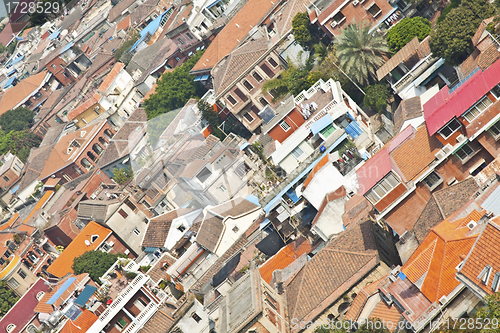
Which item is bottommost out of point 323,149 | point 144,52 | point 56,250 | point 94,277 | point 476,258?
point 476,258

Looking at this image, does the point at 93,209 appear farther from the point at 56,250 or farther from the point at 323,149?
the point at 323,149

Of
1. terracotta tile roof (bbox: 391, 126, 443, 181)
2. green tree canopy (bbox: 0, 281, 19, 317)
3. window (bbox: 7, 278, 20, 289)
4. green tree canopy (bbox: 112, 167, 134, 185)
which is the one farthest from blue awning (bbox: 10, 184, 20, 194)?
terracotta tile roof (bbox: 391, 126, 443, 181)

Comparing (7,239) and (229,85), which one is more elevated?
(7,239)

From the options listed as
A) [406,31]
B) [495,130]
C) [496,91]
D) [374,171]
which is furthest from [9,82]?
[495,130]

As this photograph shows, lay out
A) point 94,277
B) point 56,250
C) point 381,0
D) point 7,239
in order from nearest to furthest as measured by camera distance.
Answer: point 381,0, point 94,277, point 56,250, point 7,239

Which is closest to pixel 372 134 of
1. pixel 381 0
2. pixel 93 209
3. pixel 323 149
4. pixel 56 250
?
pixel 323 149

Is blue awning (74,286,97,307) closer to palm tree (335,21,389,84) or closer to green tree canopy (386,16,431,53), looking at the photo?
palm tree (335,21,389,84)

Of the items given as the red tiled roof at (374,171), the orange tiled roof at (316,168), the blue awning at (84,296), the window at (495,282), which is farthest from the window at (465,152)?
the blue awning at (84,296)
